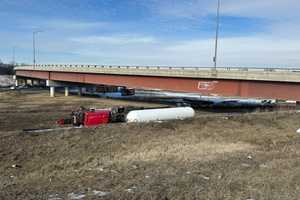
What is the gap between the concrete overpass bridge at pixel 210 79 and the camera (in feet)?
118

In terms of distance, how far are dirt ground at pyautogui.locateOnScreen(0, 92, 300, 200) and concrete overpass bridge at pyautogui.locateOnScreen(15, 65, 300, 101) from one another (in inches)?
304

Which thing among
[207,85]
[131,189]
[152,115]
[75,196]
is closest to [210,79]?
[207,85]

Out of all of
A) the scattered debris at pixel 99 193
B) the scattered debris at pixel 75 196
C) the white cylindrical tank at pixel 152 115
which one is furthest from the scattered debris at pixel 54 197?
the white cylindrical tank at pixel 152 115

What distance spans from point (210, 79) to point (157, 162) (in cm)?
2761

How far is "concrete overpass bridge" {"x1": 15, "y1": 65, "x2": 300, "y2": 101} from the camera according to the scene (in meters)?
36.1

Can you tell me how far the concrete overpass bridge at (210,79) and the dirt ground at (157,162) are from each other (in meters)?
7.72

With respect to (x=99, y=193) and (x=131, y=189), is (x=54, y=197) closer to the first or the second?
(x=99, y=193)

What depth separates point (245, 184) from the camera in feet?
44.9

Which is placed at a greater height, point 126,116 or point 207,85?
point 207,85

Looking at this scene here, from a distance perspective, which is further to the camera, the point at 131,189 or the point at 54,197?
the point at 131,189

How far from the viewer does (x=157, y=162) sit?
17.7 metres

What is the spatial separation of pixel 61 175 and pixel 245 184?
672 cm

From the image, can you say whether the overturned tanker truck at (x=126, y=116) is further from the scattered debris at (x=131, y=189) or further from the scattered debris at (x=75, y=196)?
the scattered debris at (x=75, y=196)

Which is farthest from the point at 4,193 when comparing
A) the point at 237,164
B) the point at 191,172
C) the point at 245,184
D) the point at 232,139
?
the point at 232,139
